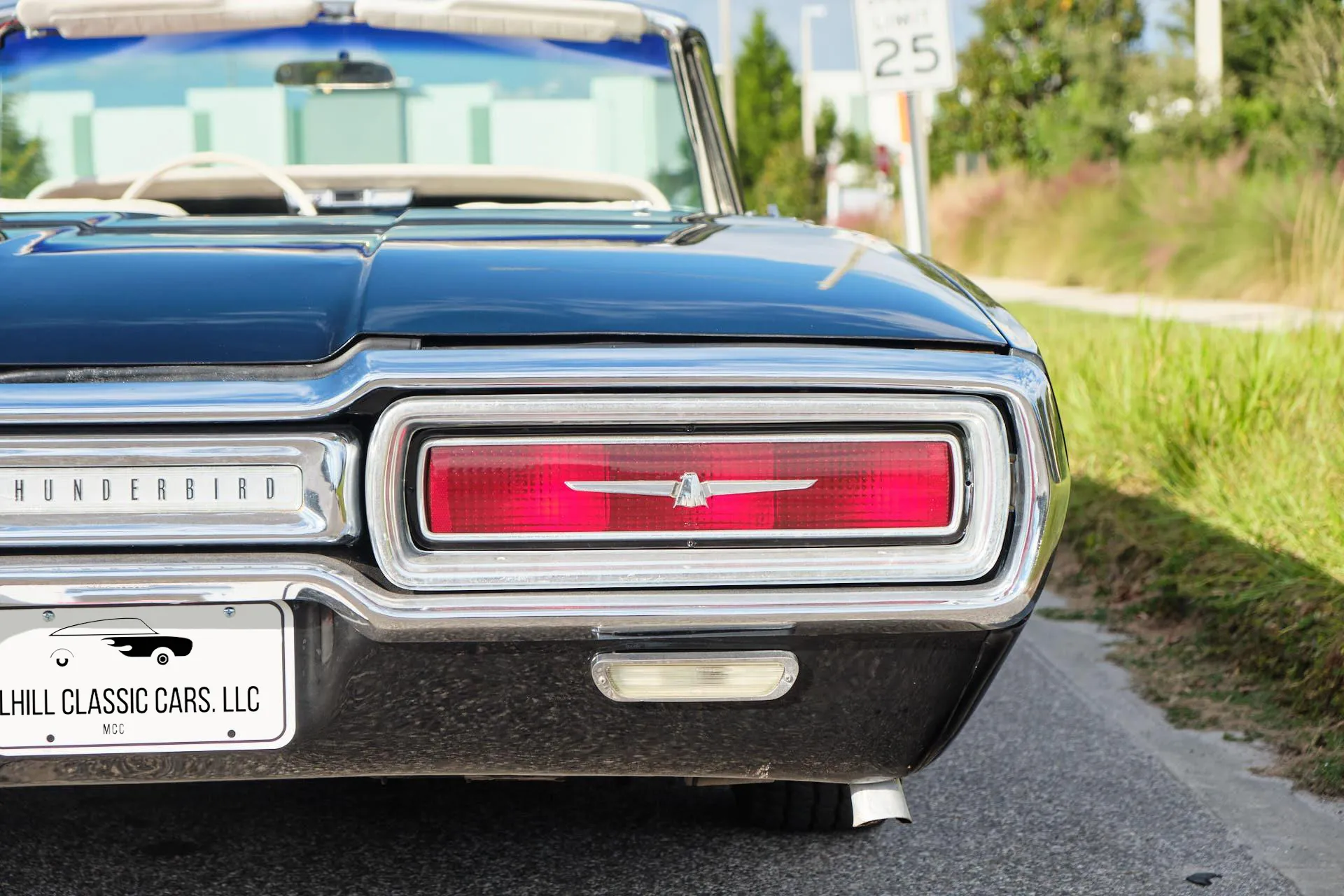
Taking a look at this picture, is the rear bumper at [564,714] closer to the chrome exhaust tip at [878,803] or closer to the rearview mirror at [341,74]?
the chrome exhaust tip at [878,803]

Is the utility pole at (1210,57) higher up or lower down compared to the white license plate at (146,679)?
higher up

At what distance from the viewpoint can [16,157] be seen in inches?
135

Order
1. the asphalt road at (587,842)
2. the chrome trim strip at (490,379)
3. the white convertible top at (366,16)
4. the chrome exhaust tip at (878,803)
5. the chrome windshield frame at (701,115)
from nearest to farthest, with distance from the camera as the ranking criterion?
the chrome trim strip at (490,379) → the chrome exhaust tip at (878,803) → the asphalt road at (587,842) → the white convertible top at (366,16) → the chrome windshield frame at (701,115)

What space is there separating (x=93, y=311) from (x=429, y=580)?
53cm

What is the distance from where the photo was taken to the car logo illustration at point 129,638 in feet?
5.94

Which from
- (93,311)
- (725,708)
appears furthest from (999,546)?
(93,311)

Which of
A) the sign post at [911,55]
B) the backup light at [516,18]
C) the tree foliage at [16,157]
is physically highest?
the sign post at [911,55]

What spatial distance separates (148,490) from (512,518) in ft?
1.34

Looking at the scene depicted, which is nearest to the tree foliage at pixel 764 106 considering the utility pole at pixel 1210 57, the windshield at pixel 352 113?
the utility pole at pixel 1210 57

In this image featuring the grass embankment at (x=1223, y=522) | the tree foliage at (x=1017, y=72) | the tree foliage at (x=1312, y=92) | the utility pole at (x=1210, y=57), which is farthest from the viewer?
the tree foliage at (x=1017, y=72)

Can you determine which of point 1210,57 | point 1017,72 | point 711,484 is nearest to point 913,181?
point 711,484

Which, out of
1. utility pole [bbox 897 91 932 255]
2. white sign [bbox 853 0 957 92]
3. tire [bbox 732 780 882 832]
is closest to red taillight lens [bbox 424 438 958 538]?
tire [bbox 732 780 882 832]

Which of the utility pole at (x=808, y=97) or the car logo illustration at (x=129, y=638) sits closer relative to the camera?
the car logo illustration at (x=129, y=638)

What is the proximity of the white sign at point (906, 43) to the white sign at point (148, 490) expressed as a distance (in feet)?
22.1
